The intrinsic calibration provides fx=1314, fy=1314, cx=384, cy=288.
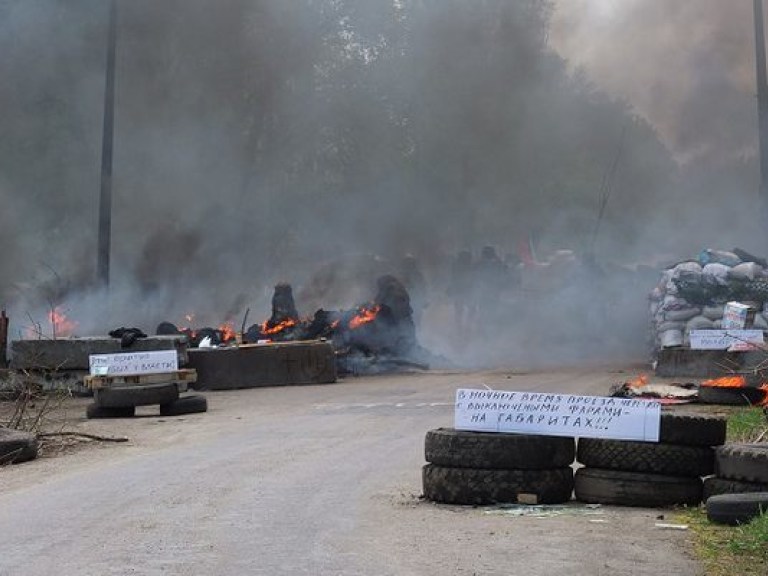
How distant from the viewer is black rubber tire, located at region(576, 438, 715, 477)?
845cm

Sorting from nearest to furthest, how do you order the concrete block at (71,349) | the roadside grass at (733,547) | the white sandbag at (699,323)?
the roadside grass at (733,547) < the concrete block at (71,349) < the white sandbag at (699,323)

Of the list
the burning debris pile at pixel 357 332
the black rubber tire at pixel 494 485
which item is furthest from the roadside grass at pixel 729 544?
the burning debris pile at pixel 357 332

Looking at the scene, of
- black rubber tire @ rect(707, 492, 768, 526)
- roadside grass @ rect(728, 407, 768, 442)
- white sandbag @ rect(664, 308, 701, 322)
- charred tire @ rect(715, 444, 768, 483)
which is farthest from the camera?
white sandbag @ rect(664, 308, 701, 322)

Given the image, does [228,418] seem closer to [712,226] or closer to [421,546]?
[421,546]

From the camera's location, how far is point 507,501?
8.55 m

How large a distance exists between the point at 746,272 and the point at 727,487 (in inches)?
604

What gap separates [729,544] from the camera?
7.07 metres

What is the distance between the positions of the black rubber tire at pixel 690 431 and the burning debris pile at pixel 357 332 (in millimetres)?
16551

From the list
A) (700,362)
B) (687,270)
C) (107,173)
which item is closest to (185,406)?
(700,362)

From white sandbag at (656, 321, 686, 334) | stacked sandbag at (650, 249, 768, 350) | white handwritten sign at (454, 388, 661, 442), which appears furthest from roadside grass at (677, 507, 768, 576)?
white sandbag at (656, 321, 686, 334)

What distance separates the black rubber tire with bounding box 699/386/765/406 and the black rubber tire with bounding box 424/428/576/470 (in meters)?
7.14

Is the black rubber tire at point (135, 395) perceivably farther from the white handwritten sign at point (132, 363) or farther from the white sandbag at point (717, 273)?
the white sandbag at point (717, 273)

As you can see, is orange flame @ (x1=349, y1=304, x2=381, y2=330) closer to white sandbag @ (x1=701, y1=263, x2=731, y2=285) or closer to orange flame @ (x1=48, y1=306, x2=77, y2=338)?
orange flame @ (x1=48, y1=306, x2=77, y2=338)

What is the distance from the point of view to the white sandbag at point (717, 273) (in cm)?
2311
